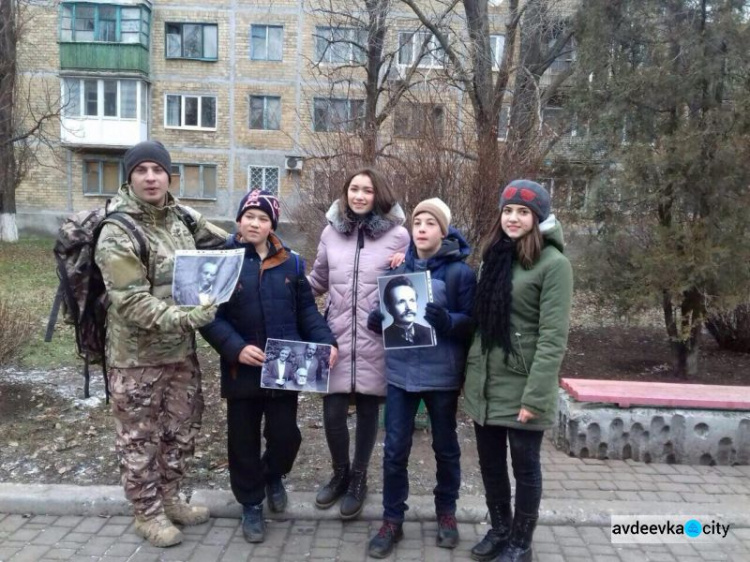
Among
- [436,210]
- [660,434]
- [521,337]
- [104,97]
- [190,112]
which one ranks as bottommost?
[660,434]

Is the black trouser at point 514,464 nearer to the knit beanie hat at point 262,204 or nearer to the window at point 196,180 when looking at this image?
the knit beanie hat at point 262,204

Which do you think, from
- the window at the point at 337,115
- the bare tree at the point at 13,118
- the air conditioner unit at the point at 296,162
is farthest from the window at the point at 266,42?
the window at the point at 337,115

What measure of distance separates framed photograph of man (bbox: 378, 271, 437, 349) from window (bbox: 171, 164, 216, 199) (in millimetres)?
25396

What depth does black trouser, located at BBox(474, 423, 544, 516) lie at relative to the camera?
3.12 m

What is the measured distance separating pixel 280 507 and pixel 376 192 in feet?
6.44

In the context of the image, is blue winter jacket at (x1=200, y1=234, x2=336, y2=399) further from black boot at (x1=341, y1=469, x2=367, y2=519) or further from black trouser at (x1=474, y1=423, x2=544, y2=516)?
black trouser at (x1=474, y1=423, x2=544, y2=516)

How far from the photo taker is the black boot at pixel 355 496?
3709mm

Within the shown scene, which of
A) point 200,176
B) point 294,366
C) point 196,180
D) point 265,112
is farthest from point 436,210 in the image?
point 196,180

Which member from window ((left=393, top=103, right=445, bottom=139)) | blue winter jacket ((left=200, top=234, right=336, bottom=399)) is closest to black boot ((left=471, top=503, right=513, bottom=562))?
blue winter jacket ((left=200, top=234, right=336, bottom=399))

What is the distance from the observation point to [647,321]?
29.8 ft

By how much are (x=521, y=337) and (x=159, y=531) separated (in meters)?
2.23

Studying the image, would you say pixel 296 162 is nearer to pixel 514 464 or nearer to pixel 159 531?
pixel 159 531

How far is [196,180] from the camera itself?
1077 inches

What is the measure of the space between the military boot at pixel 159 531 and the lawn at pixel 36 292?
10.2ft
